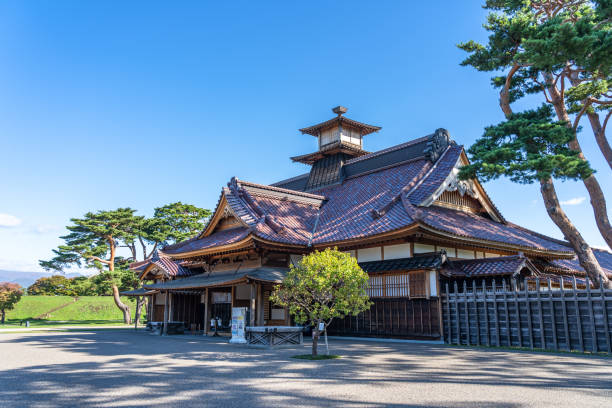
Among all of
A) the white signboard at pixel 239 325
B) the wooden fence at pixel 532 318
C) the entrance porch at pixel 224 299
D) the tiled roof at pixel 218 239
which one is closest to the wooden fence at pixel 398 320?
the wooden fence at pixel 532 318

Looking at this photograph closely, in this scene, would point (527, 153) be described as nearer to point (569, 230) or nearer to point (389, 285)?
point (569, 230)

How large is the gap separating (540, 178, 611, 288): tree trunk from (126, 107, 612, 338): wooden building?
1.87 meters

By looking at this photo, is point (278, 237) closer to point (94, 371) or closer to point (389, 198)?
point (389, 198)

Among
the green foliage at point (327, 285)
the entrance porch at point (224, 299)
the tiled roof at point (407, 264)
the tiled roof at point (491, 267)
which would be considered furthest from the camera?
the entrance porch at point (224, 299)

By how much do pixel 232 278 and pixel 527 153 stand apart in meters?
13.5

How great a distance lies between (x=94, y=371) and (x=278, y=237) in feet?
35.5

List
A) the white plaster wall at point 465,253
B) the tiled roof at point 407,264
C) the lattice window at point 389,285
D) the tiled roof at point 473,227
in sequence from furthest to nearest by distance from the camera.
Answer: the white plaster wall at point 465,253 → the tiled roof at point 473,227 → the lattice window at point 389,285 → the tiled roof at point 407,264

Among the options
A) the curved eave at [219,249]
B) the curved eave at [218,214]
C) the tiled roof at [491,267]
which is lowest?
the tiled roof at [491,267]

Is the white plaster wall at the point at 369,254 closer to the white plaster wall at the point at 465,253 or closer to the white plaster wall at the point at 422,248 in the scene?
the white plaster wall at the point at 422,248

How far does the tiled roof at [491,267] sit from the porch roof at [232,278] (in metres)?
7.37

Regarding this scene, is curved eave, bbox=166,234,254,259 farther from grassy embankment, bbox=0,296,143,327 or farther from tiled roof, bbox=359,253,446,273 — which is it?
grassy embankment, bbox=0,296,143,327

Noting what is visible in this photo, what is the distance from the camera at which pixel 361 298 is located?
1287 cm

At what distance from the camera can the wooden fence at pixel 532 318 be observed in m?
12.9

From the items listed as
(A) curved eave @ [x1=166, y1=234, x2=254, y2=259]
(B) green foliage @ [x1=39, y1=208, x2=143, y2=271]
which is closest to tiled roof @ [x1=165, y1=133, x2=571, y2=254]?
(A) curved eave @ [x1=166, y1=234, x2=254, y2=259]
